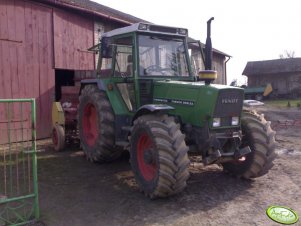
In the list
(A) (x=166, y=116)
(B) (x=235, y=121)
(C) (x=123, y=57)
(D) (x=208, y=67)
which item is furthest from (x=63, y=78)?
(B) (x=235, y=121)

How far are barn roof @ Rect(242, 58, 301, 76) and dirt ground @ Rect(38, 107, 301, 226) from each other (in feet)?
127

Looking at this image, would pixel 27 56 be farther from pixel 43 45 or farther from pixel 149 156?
pixel 149 156

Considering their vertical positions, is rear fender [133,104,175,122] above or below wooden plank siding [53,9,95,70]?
below

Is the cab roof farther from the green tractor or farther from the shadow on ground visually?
the shadow on ground

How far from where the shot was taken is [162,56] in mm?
6594

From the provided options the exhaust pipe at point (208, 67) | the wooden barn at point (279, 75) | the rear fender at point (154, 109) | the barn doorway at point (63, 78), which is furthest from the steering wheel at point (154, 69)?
the wooden barn at point (279, 75)

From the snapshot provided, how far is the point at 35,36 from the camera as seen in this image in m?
9.91

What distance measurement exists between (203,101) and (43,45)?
623 centimetres

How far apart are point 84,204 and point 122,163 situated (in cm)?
236

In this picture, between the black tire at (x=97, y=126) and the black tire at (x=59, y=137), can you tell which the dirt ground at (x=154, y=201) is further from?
the black tire at (x=59, y=137)

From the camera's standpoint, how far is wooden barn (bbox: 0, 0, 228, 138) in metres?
9.25

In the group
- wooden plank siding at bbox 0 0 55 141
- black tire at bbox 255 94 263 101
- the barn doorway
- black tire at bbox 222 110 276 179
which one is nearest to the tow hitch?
black tire at bbox 222 110 276 179

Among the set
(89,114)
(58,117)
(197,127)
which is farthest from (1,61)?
(197,127)

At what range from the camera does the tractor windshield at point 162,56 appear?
6445mm
